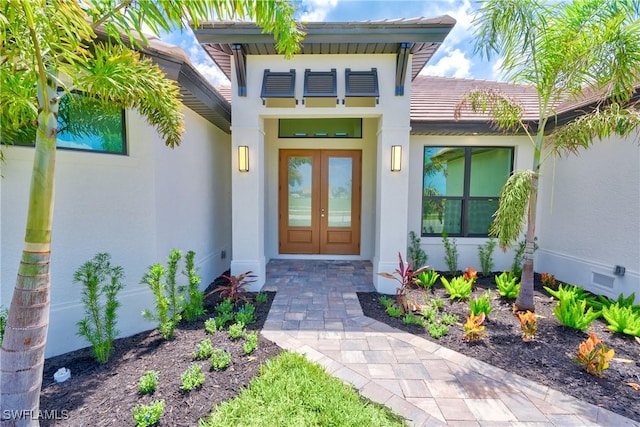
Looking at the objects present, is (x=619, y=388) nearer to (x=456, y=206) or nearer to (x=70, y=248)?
(x=456, y=206)

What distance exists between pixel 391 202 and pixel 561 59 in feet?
9.75

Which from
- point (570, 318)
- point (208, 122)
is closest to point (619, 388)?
point (570, 318)

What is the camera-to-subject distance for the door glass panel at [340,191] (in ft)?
23.9

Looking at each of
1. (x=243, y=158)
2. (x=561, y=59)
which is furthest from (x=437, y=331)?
(x=243, y=158)

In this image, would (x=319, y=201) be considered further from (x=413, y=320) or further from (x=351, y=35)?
(x=413, y=320)

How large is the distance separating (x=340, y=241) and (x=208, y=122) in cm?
421

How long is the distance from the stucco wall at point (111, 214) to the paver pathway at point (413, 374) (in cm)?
200

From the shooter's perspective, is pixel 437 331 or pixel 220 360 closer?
pixel 220 360

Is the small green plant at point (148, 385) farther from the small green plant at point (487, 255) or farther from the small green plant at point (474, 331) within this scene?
the small green plant at point (487, 255)

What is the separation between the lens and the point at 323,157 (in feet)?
23.7

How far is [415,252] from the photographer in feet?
20.7

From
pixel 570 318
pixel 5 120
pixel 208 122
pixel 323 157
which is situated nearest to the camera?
pixel 5 120

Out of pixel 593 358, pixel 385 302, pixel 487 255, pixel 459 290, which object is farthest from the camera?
pixel 487 255

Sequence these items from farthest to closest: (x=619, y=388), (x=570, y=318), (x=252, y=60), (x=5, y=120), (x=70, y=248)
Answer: (x=252, y=60)
(x=570, y=318)
(x=70, y=248)
(x=619, y=388)
(x=5, y=120)
